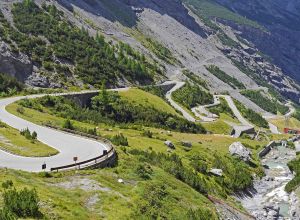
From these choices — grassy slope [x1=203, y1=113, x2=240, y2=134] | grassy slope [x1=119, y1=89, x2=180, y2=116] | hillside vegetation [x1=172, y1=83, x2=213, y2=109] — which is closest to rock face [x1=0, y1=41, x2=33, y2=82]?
grassy slope [x1=119, y1=89, x2=180, y2=116]

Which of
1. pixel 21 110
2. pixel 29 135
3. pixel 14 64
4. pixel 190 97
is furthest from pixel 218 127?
pixel 29 135

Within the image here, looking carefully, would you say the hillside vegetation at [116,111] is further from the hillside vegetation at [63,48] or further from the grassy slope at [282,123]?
the grassy slope at [282,123]

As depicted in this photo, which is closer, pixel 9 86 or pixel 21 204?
pixel 21 204

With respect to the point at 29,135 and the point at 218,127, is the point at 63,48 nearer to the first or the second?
the point at 218,127

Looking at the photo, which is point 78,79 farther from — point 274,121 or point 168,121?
point 274,121

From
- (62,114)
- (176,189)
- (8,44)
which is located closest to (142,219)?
(176,189)

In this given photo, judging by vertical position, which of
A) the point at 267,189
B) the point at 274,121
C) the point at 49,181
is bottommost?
the point at 274,121

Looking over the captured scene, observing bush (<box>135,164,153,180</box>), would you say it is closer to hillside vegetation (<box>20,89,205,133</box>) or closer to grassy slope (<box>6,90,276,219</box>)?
grassy slope (<box>6,90,276,219</box>)
